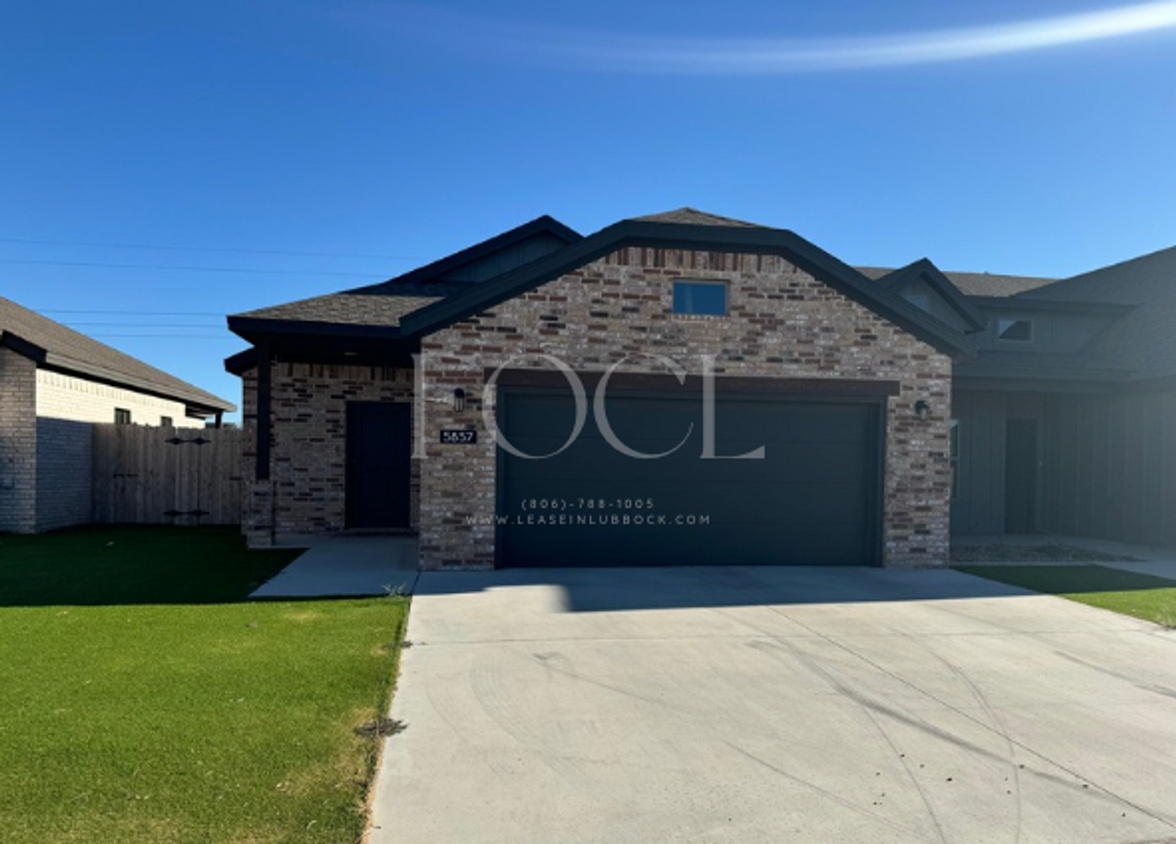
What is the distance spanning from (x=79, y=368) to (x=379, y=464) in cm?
→ 618

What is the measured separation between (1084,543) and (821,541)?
268 inches

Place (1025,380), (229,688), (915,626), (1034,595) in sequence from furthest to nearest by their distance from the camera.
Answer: (1025,380) < (1034,595) < (915,626) < (229,688)

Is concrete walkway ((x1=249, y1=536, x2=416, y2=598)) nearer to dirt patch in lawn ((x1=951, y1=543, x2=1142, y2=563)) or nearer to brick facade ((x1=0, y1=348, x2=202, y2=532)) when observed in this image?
brick facade ((x1=0, y1=348, x2=202, y2=532))

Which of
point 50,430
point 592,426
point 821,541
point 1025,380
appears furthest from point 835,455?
point 50,430

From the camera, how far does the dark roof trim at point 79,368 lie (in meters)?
12.4

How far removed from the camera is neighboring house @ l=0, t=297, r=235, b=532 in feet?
41.1

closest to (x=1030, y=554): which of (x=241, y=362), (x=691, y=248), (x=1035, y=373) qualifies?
(x=1035, y=373)

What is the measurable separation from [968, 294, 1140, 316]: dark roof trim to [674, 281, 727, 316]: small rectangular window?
872 cm

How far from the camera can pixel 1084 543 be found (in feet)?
Answer: 44.1

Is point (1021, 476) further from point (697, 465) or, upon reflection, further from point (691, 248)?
point (691, 248)

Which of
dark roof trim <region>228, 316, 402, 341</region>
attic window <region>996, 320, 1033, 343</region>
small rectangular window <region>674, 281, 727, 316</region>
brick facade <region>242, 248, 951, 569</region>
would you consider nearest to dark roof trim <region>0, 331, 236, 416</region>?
dark roof trim <region>228, 316, 402, 341</region>

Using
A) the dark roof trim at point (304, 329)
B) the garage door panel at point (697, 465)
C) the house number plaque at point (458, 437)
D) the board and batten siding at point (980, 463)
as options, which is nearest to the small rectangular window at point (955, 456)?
the board and batten siding at point (980, 463)

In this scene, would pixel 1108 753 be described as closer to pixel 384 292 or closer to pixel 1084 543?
pixel 1084 543

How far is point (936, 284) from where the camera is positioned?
572 inches
